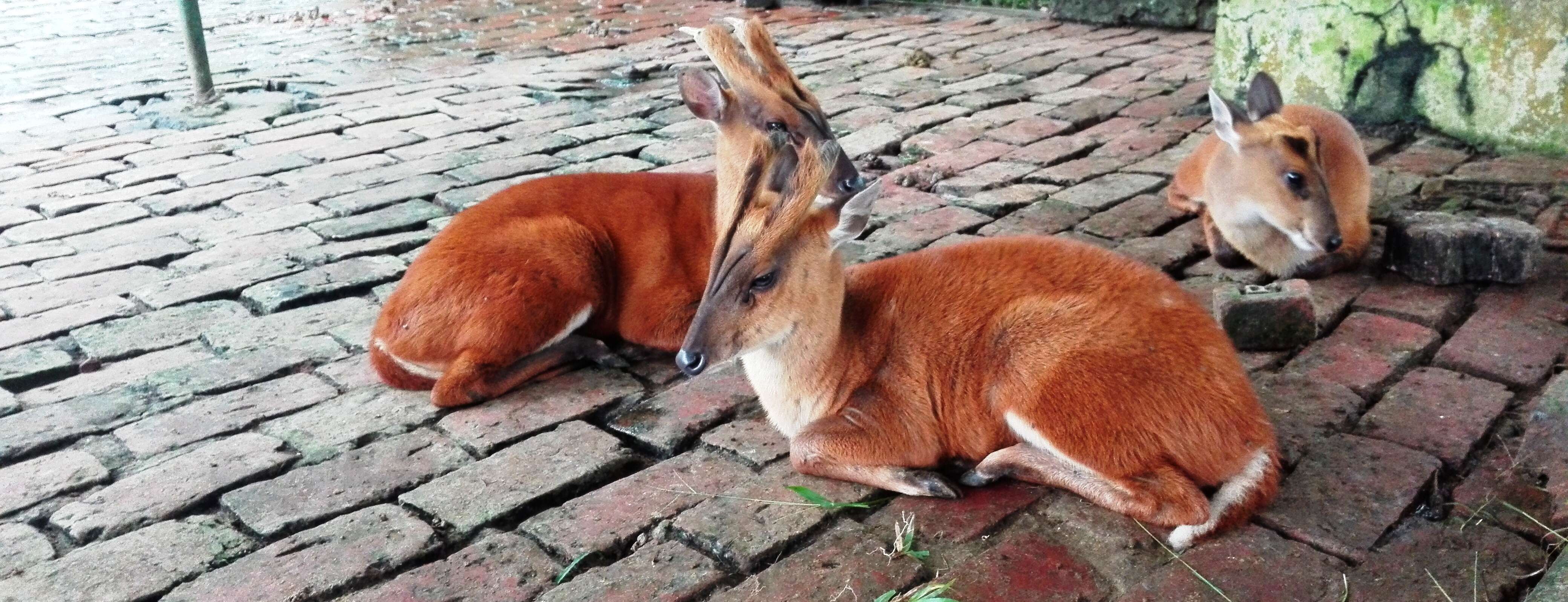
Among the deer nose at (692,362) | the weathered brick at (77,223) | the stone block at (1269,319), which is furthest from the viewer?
the weathered brick at (77,223)

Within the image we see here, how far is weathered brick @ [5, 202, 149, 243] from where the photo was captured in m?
6.39

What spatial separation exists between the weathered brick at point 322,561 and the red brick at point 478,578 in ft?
0.28

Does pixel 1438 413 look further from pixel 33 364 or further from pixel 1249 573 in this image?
pixel 33 364

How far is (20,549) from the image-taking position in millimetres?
3570

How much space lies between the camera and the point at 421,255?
15.6ft

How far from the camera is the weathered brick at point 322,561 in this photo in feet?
10.9

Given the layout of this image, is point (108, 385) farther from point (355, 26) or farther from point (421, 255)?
point (355, 26)

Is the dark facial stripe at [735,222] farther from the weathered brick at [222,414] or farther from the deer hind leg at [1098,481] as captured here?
the weathered brick at [222,414]

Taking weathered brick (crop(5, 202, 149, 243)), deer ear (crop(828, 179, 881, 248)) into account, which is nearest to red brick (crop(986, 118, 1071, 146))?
deer ear (crop(828, 179, 881, 248))

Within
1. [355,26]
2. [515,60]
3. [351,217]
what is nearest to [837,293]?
[351,217]

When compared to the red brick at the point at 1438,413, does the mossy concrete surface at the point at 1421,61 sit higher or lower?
higher

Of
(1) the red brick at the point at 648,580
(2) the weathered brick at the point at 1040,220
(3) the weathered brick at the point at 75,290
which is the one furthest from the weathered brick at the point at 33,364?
(2) the weathered brick at the point at 1040,220

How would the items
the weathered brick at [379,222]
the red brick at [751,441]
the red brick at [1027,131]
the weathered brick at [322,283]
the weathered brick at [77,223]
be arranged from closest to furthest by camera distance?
the red brick at [751,441] < the weathered brick at [322,283] < the weathered brick at [379,222] < the weathered brick at [77,223] < the red brick at [1027,131]

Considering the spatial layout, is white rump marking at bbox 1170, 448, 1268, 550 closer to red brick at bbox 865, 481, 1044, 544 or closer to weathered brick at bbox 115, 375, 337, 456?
red brick at bbox 865, 481, 1044, 544
